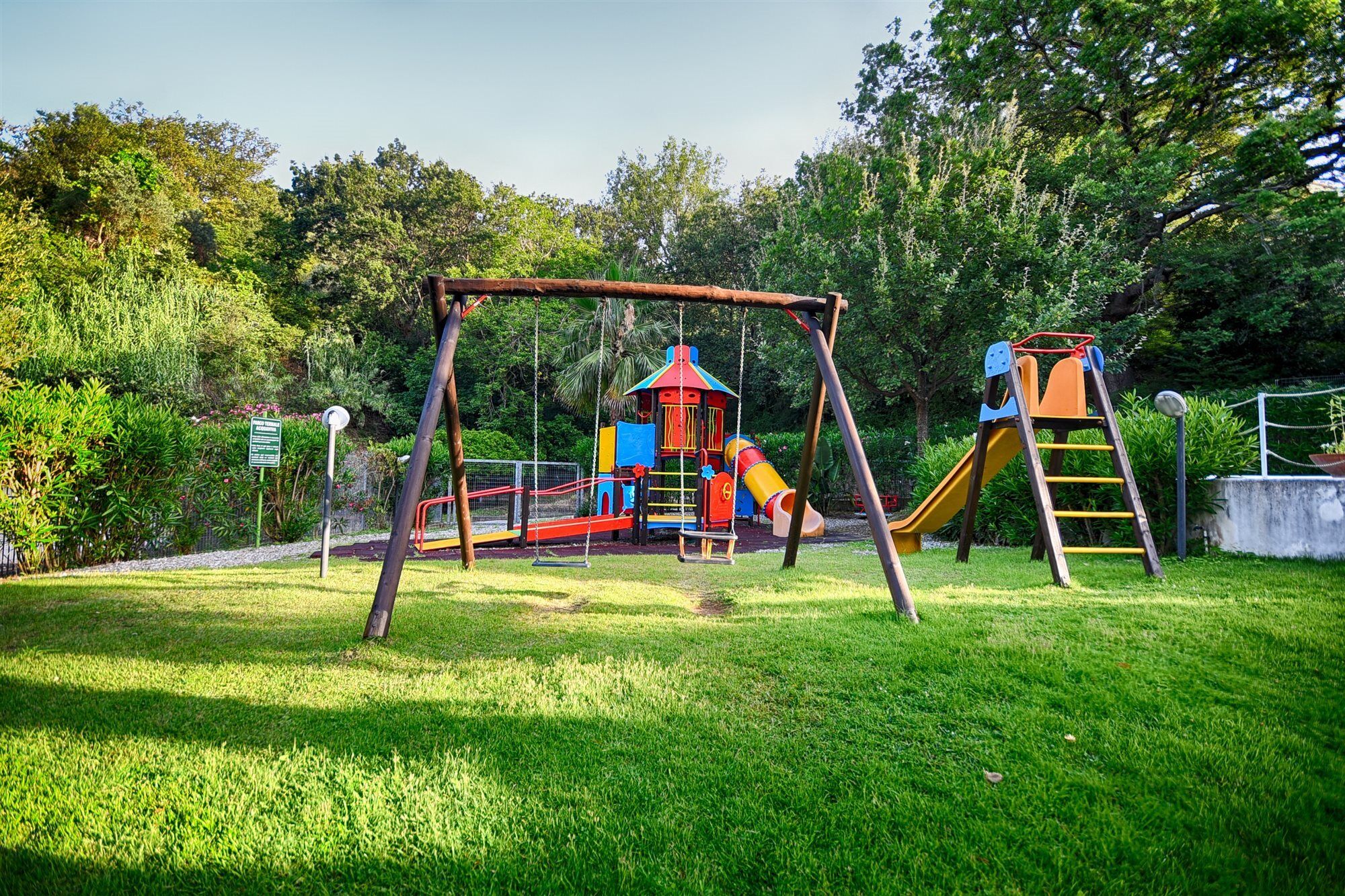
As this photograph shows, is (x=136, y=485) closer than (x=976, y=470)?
No

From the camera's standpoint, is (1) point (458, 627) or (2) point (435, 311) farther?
(2) point (435, 311)

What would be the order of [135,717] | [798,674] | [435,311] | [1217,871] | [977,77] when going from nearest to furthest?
[1217,871], [135,717], [798,674], [435,311], [977,77]

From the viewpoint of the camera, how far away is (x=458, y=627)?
3.82 meters

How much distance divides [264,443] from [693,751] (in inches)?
368

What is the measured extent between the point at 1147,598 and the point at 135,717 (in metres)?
5.51

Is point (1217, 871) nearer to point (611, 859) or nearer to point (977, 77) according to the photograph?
point (611, 859)

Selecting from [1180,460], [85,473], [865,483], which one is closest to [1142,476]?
[1180,460]

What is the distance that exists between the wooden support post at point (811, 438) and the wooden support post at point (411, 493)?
2.89 m

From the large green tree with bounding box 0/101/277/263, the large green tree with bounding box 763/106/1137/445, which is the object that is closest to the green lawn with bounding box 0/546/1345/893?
the large green tree with bounding box 763/106/1137/445

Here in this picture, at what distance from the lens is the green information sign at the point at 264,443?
353 inches

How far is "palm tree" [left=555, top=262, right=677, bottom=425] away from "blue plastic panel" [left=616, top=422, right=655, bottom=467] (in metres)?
5.90

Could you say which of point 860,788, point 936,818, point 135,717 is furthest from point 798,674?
point 135,717

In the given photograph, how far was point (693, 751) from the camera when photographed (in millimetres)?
2168

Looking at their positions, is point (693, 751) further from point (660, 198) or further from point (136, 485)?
point (660, 198)
